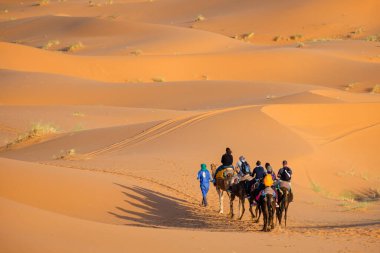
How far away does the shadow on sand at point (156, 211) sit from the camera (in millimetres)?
16669

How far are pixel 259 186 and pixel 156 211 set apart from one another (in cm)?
326

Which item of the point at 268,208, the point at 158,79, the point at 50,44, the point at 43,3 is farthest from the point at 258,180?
the point at 43,3

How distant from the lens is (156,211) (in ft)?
58.2

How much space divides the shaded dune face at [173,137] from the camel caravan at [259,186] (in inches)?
20.6

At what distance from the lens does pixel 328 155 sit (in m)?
25.3

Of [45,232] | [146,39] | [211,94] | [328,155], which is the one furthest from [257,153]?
[146,39]

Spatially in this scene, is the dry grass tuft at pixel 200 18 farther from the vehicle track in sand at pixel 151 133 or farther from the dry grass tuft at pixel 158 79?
the vehicle track in sand at pixel 151 133

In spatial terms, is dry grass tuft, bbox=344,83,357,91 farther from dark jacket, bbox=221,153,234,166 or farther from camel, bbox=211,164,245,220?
dark jacket, bbox=221,153,234,166

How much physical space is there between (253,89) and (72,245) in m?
32.5

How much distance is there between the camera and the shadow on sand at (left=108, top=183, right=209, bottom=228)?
16669mm

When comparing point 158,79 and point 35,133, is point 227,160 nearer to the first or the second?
point 35,133

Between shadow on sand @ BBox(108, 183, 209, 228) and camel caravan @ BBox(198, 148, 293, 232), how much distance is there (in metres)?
0.87

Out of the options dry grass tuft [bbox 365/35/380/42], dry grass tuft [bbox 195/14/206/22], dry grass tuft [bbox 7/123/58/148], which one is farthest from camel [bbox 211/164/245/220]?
dry grass tuft [bbox 195/14/206/22]

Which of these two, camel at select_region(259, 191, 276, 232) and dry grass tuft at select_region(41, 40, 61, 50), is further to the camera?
dry grass tuft at select_region(41, 40, 61, 50)
